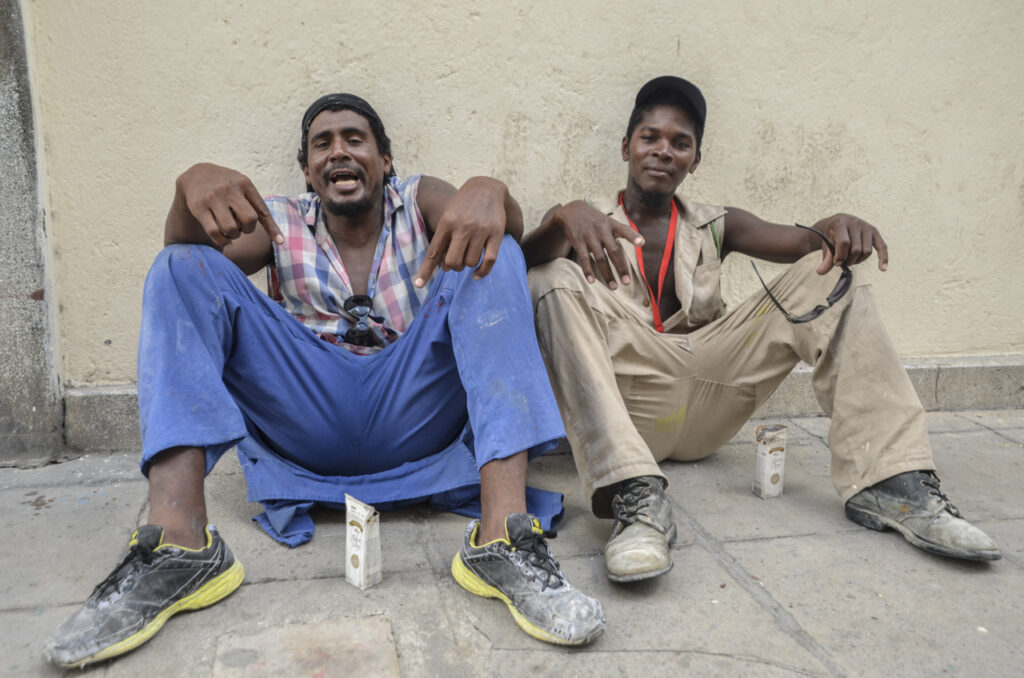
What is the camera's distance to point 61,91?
2.59 m

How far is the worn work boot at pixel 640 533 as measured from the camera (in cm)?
180

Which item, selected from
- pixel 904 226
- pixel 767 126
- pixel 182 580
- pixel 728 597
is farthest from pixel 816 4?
pixel 182 580

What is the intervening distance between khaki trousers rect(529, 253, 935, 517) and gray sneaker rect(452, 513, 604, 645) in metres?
0.38

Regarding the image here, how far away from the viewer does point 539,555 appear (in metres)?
1.74

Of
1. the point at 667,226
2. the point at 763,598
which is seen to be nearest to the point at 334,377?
the point at 763,598

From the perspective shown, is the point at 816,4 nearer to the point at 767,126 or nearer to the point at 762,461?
the point at 767,126

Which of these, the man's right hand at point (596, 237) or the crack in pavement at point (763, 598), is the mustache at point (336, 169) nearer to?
the man's right hand at point (596, 237)

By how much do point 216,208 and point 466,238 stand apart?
24.1 inches

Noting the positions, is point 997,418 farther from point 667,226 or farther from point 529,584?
point 529,584

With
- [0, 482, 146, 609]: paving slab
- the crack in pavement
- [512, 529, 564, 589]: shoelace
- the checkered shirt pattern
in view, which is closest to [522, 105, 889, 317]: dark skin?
the checkered shirt pattern

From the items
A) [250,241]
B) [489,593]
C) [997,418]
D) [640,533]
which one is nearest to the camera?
[489,593]

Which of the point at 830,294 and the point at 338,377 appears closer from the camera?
the point at 338,377

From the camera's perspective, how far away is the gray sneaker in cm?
158

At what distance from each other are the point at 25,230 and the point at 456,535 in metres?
1.83
